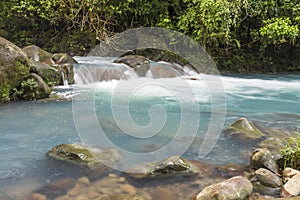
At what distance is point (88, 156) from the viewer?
3.07 meters

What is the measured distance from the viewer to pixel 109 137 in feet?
13.0

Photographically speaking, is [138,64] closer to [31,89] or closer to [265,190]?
[31,89]

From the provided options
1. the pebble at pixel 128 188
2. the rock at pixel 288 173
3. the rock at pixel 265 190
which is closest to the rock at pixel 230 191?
the rock at pixel 265 190

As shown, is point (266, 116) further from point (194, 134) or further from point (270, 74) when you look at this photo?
point (270, 74)

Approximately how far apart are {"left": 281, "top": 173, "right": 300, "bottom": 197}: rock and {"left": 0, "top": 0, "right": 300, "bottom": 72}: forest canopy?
7.67 metres

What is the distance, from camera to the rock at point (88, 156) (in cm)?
297

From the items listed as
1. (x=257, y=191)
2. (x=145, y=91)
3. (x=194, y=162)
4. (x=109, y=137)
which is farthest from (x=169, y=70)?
(x=257, y=191)

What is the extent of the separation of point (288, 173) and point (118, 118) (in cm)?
298

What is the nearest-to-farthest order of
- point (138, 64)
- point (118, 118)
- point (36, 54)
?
point (118, 118) → point (36, 54) → point (138, 64)

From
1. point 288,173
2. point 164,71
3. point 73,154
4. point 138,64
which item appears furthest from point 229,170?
point 164,71

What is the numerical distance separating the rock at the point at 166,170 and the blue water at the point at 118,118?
1.41ft

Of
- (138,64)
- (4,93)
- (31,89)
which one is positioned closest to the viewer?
(4,93)

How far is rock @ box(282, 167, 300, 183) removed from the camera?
2629 millimetres

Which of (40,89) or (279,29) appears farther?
(279,29)
